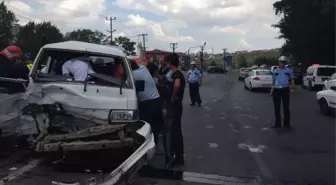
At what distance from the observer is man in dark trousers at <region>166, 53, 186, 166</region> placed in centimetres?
705

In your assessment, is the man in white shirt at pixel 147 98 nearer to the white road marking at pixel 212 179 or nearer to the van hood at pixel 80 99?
the van hood at pixel 80 99

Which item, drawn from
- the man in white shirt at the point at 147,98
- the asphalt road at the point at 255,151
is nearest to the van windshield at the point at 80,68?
the man in white shirt at the point at 147,98

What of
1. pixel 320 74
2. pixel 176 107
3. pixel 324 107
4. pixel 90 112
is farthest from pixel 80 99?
pixel 320 74

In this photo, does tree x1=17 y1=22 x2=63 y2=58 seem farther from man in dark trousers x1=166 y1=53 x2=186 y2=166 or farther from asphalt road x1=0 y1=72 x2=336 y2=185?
man in dark trousers x1=166 y1=53 x2=186 y2=166

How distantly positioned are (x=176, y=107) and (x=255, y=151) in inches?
90.1

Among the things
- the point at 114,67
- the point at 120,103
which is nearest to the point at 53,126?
the point at 120,103

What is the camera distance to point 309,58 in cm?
4247

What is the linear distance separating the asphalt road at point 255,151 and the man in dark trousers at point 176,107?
1.00 feet

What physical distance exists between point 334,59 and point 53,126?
1526 inches

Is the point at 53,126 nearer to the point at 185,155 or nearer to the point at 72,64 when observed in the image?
the point at 72,64

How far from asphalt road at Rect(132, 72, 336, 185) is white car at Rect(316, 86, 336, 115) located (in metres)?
0.32

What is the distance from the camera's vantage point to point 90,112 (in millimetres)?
6285

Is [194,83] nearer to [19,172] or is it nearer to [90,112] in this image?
[90,112]

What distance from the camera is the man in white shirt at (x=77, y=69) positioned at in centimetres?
695
